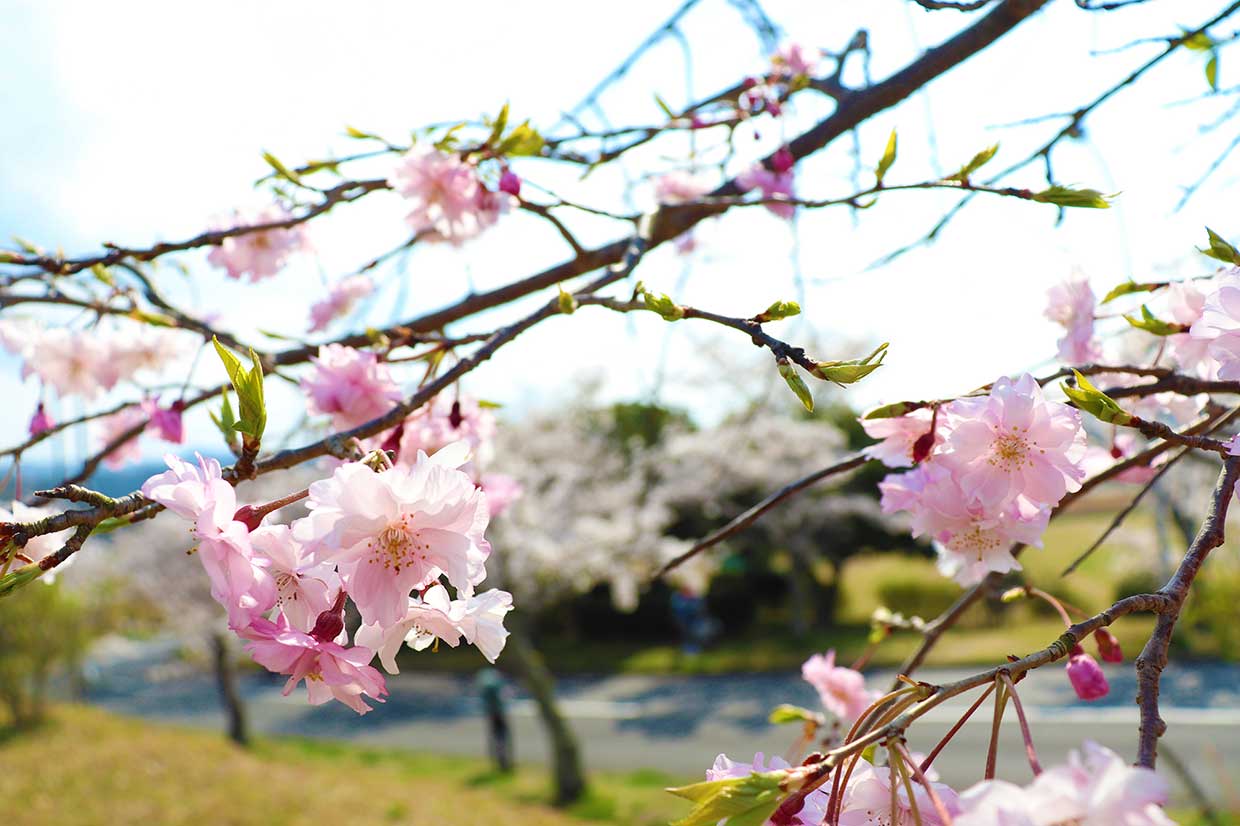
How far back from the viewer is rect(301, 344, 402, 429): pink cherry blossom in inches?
42.4

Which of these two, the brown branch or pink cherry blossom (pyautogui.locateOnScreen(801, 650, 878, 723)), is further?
pink cherry blossom (pyautogui.locateOnScreen(801, 650, 878, 723))

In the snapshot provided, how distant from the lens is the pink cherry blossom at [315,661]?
67 centimetres

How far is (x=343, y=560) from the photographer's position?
0.67 meters

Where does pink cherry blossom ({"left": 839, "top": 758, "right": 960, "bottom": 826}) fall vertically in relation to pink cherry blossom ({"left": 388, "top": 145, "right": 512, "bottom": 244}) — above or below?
below

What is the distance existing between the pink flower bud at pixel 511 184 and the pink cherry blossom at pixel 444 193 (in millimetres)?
49

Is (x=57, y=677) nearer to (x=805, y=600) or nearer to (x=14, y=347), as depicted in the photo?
(x=805, y=600)

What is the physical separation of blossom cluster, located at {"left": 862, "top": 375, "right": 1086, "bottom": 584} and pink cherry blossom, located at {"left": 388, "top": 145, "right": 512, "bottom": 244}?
81 cm

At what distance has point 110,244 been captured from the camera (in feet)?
3.97

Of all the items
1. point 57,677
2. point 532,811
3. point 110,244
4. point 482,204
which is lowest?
point 532,811

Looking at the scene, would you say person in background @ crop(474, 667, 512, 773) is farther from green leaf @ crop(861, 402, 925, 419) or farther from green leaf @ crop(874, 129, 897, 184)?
green leaf @ crop(861, 402, 925, 419)

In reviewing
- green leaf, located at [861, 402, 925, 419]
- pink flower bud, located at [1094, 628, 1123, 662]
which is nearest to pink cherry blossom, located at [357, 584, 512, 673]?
green leaf, located at [861, 402, 925, 419]

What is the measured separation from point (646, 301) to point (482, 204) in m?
0.77

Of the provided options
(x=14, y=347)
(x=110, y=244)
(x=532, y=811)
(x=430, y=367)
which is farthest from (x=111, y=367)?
(x=532, y=811)

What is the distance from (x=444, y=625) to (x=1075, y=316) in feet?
3.09
